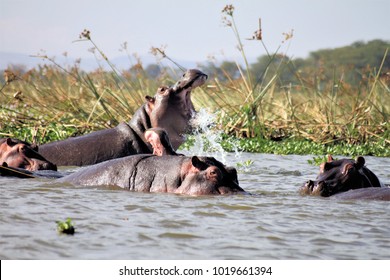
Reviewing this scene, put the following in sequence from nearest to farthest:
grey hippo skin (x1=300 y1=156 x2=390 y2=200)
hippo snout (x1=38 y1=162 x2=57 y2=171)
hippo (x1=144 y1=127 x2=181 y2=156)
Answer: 1. grey hippo skin (x1=300 y1=156 x2=390 y2=200)
2. hippo (x1=144 y1=127 x2=181 y2=156)
3. hippo snout (x1=38 y1=162 x2=57 y2=171)

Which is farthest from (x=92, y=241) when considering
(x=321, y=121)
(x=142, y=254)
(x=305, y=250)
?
(x=321, y=121)

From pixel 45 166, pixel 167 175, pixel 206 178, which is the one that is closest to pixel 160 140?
pixel 167 175

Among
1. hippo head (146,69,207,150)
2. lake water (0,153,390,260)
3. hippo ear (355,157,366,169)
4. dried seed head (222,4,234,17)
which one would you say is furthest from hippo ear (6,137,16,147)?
dried seed head (222,4,234,17)

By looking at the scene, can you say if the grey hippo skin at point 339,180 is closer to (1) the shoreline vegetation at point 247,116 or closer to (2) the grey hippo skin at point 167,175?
(2) the grey hippo skin at point 167,175

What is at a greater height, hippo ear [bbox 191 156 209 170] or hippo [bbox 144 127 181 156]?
hippo [bbox 144 127 181 156]

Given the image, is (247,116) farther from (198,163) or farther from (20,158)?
(198,163)

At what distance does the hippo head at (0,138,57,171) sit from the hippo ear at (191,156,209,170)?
6.36 feet

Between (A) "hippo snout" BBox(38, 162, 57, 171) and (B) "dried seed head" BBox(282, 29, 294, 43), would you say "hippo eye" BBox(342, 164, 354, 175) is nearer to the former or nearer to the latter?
(A) "hippo snout" BBox(38, 162, 57, 171)

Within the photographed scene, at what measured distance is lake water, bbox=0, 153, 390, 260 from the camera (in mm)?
4934

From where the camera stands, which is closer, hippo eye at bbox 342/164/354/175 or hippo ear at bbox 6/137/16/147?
hippo eye at bbox 342/164/354/175

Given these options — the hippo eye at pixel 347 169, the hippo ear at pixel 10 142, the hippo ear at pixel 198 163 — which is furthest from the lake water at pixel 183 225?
the hippo ear at pixel 10 142

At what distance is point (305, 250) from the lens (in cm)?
507

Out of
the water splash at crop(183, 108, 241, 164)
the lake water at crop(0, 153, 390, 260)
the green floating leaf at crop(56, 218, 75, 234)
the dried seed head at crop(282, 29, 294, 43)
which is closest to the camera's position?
the lake water at crop(0, 153, 390, 260)

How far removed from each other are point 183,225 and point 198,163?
2.79 feet
